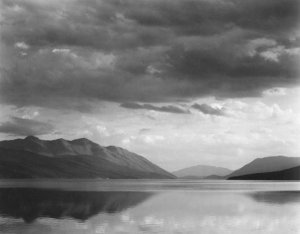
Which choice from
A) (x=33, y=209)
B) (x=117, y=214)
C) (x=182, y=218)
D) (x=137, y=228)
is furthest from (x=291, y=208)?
(x=33, y=209)

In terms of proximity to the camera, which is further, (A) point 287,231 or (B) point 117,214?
(B) point 117,214

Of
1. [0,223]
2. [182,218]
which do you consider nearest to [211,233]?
[182,218]

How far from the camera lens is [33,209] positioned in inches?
2205

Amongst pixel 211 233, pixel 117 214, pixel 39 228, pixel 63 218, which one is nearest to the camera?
pixel 211 233

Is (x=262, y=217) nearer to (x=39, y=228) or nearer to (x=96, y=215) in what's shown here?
(x=96, y=215)

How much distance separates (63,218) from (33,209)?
40.2 ft

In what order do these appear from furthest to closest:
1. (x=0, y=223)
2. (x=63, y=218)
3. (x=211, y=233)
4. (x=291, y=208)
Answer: (x=291, y=208)
(x=63, y=218)
(x=0, y=223)
(x=211, y=233)

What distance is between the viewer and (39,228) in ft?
126

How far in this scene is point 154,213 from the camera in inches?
1975

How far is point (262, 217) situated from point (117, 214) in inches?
586

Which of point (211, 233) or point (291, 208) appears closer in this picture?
point (211, 233)

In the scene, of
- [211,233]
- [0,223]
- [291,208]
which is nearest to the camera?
[211,233]

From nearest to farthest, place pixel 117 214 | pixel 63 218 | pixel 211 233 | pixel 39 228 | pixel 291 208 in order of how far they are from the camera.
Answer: pixel 211 233 → pixel 39 228 → pixel 63 218 → pixel 117 214 → pixel 291 208

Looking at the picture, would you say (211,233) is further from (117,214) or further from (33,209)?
(33,209)
